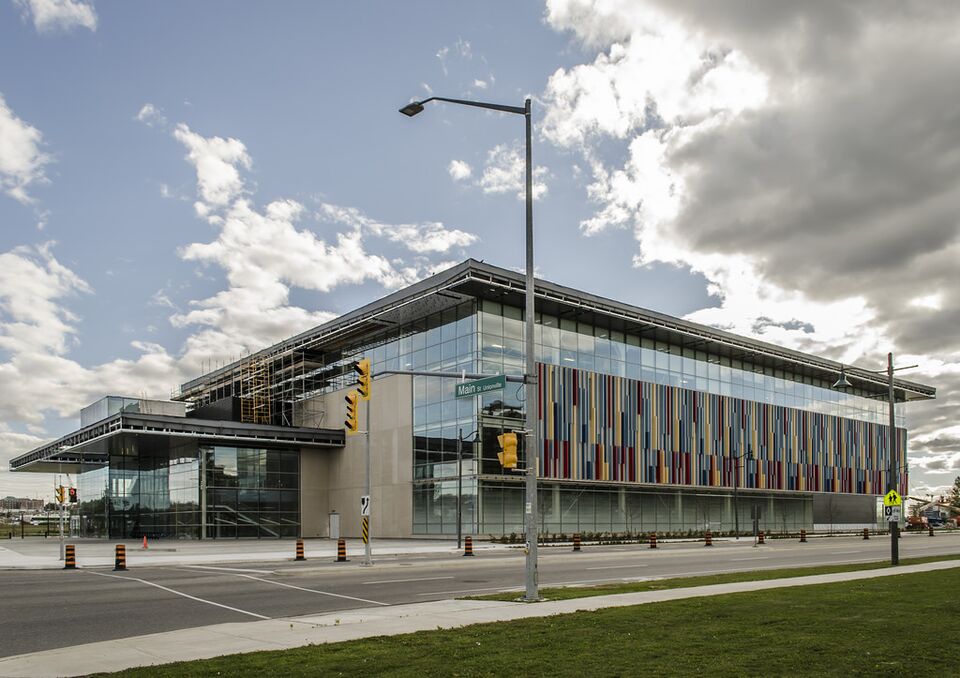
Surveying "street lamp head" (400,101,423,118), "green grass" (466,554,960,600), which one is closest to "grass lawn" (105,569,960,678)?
"green grass" (466,554,960,600)

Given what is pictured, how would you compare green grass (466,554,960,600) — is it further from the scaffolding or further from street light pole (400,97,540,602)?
the scaffolding

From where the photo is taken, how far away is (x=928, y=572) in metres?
24.2

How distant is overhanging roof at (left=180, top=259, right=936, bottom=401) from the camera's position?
53188mm

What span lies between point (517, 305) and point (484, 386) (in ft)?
123

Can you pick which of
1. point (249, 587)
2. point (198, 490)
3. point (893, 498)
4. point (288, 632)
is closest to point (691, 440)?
point (893, 498)

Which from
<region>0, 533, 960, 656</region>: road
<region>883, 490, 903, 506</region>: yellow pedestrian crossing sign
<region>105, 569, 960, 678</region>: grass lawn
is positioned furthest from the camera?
<region>883, 490, 903, 506</region>: yellow pedestrian crossing sign

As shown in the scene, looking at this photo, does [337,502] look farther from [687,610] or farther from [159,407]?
[687,610]

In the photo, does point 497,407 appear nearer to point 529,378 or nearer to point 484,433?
point 484,433

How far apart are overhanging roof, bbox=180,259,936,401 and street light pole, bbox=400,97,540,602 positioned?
31.8m

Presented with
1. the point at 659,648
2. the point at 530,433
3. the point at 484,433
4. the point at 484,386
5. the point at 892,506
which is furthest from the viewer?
the point at 484,433

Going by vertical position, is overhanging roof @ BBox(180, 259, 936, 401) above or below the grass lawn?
above

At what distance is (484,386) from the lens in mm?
19766

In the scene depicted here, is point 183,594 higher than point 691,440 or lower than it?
lower

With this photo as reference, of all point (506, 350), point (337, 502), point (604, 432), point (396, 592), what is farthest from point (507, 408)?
point (396, 592)
